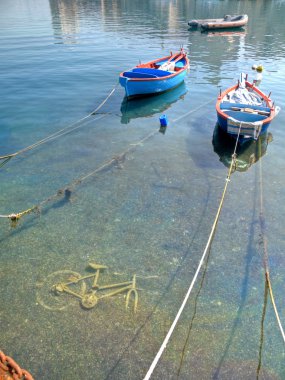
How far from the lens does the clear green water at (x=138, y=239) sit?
22.0 feet

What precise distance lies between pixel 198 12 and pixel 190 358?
84.2 metres

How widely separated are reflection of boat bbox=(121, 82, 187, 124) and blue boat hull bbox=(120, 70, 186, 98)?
55 cm

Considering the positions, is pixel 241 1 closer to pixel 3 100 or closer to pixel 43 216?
pixel 3 100

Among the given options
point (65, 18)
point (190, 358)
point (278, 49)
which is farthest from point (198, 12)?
point (190, 358)

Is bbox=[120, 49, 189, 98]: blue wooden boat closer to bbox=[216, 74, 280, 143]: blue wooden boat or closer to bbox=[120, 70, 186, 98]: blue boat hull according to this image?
bbox=[120, 70, 186, 98]: blue boat hull

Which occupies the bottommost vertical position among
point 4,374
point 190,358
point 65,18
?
point 190,358

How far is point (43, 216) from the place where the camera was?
34.6 feet

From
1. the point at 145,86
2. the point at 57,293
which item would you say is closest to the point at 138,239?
the point at 57,293

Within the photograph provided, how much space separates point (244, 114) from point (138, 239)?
9148mm

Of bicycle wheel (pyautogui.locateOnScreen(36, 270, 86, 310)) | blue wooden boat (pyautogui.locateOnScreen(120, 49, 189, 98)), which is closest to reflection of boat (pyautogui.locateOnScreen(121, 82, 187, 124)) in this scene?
blue wooden boat (pyautogui.locateOnScreen(120, 49, 189, 98))

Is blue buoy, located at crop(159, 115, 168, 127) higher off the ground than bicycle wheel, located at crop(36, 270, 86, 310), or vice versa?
blue buoy, located at crop(159, 115, 168, 127)

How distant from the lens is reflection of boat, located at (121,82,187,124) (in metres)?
19.3

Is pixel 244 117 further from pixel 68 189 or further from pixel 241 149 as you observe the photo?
pixel 68 189

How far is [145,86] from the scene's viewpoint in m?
20.2
